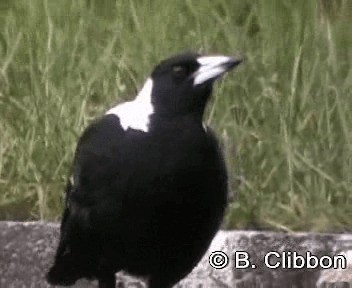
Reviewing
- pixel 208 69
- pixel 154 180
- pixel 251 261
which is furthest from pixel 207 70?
pixel 251 261

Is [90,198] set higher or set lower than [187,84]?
lower

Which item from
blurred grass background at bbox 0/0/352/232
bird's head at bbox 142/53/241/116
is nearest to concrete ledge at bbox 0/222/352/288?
blurred grass background at bbox 0/0/352/232

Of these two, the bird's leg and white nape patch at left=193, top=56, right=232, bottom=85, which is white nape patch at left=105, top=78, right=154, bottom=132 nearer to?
white nape patch at left=193, top=56, right=232, bottom=85

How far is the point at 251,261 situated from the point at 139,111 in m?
0.24

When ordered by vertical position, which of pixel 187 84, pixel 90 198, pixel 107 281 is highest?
pixel 187 84

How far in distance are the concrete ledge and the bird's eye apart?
0.21 metres

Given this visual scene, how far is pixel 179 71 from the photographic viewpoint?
1247 mm

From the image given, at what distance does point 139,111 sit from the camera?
1.25 metres

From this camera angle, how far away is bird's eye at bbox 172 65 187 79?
1242 millimetres

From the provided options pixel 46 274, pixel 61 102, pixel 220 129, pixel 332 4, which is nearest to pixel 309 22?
pixel 332 4

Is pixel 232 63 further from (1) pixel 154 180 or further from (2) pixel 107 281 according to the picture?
(2) pixel 107 281

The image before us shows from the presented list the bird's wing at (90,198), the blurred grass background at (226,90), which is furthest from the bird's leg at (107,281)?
the blurred grass background at (226,90)

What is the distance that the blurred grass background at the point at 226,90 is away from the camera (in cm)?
137

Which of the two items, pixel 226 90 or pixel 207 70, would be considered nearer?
pixel 207 70
